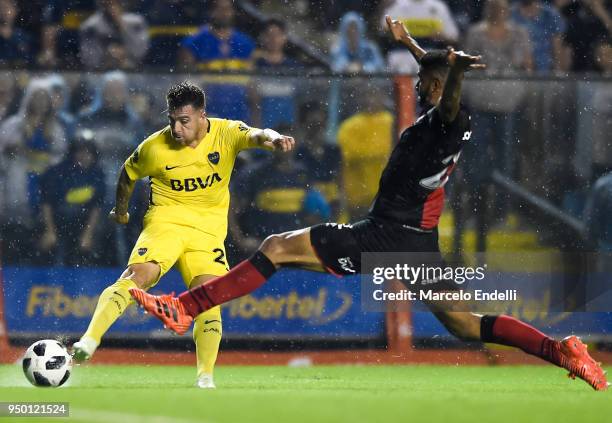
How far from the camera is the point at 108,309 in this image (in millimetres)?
8391

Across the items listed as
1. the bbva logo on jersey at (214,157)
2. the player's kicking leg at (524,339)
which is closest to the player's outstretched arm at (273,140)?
the bbva logo on jersey at (214,157)

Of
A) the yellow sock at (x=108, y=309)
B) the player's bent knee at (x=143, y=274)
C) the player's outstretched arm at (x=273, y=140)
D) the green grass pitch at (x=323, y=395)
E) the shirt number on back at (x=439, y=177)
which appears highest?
the player's outstretched arm at (x=273, y=140)

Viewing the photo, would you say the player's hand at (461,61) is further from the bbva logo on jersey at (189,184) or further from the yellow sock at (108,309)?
the yellow sock at (108,309)

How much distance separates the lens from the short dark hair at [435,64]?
8.07 meters

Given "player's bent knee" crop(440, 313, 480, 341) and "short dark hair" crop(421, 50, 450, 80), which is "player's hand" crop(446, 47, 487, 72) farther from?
"player's bent knee" crop(440, 313, 480, 341)

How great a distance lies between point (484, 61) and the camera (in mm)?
13602

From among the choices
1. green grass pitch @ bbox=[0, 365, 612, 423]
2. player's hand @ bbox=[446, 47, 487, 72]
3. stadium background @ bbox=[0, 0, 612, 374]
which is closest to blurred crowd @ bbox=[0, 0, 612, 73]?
stadium background @ bbox=[0, 0, 612, 374]

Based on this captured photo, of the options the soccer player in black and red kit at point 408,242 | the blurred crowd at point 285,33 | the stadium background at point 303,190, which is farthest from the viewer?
the blurred crowd at point 285,33

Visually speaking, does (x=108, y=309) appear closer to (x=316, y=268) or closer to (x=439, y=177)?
(x=316, y=268)

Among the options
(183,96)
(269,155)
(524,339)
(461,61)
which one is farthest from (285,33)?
(461,61)

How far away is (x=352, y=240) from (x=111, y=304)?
1548 millimetres

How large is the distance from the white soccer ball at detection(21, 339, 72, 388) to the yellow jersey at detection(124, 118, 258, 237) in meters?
1.25

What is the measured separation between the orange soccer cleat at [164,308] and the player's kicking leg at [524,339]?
1515mm

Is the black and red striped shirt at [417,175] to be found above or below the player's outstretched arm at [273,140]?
below
